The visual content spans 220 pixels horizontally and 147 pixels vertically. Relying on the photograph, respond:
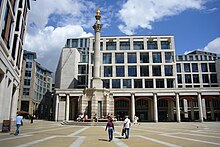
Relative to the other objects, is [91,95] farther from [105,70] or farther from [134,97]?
[105,70]

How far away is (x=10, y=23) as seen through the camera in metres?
28.8

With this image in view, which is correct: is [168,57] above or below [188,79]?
above

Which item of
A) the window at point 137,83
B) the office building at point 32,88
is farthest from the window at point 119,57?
the office building at point 32,88

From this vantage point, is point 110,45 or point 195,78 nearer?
point 110,45

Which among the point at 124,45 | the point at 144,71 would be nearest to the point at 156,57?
the point at 144,71

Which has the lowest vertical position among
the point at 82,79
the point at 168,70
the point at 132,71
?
the point at 82,79

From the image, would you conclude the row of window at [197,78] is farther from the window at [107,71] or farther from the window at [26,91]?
the window at [26,91]

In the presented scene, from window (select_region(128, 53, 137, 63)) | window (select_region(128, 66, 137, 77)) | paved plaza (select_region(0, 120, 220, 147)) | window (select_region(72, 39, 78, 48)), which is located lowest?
paved plaza (select_region(0, 120, 220, 147))

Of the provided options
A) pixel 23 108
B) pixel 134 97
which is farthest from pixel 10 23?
pixel 23 108

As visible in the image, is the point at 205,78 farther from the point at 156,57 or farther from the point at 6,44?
the point at 6,44

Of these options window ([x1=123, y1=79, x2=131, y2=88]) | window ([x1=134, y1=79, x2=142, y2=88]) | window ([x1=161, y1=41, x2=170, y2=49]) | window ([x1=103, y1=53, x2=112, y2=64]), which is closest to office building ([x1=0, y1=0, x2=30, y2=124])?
window ([x1=103, y1=53, x2=112, y2=64])

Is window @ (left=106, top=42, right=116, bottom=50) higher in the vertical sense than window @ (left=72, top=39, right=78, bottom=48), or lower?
lower

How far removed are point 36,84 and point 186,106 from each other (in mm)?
65145

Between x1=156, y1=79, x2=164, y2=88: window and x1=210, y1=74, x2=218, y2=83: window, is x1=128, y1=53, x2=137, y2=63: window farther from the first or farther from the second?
x1=210, y1=74, x2=218, y2=83: window
